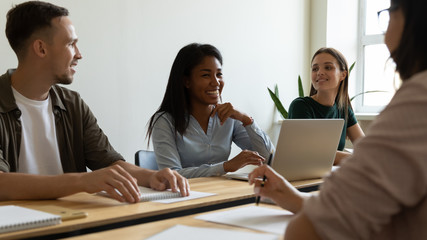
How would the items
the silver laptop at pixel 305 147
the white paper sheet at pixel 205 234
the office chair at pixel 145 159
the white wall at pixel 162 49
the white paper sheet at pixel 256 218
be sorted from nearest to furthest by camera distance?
the white paper sheet at pixel 205 234 → the white paper sheet at pixel 256 218 → the silver laptop at pixel 305 147 → the office chair at pixel 145 159 → the white wall at pixel 162 49

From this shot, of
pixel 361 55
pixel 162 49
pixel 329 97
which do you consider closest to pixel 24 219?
pixel 329 97

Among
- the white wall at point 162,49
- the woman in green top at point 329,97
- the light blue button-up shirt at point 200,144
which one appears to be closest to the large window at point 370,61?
the white wall at point 162,49

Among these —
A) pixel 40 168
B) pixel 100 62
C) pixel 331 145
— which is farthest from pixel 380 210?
pixel 100 62

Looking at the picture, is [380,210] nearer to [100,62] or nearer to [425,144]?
[425,144]

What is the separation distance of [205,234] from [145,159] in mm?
1448

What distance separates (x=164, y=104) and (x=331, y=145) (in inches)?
38.0

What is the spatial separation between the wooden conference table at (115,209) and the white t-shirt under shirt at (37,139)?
450mm

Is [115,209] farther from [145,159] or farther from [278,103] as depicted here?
[278,103]

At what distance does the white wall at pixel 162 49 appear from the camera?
3307mm

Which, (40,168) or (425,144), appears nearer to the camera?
(425,144)

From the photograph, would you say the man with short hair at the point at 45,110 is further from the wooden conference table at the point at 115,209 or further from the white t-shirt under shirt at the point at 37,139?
the wooden conference table at the point at 115,209

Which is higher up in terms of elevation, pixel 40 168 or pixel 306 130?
pixel 306 130

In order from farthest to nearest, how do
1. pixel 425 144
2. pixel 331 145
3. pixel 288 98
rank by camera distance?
1. pixel 288 98
2. pixel 331 145
3. pixel 425 144

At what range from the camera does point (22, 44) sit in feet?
6.93
